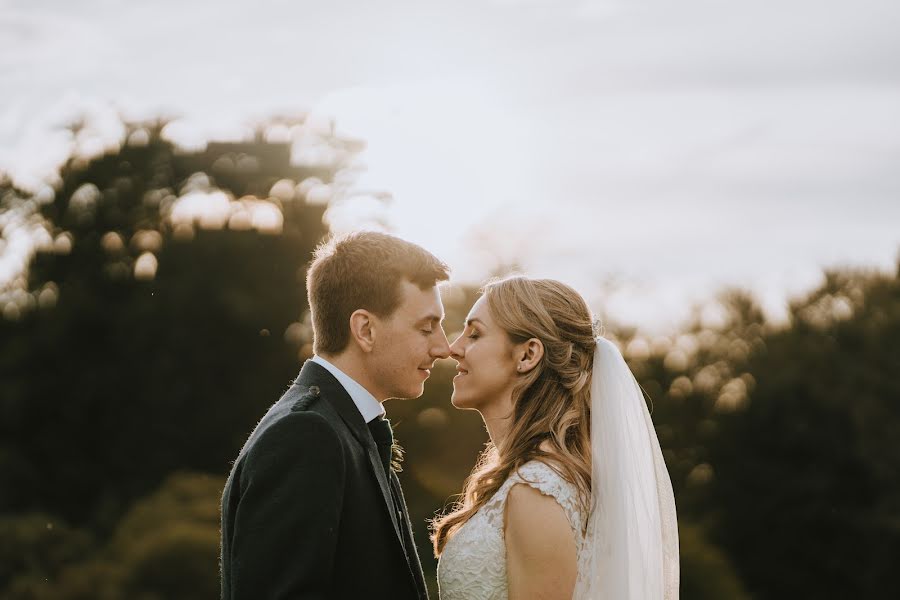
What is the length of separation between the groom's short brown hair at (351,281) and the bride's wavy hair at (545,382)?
69 centimetres

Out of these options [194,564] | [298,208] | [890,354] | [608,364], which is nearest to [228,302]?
[298,208]

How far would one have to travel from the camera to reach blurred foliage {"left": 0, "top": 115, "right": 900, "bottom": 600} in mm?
23750

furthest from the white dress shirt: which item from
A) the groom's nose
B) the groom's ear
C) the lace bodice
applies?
the lace bodice

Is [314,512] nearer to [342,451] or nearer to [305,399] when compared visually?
[342,451]

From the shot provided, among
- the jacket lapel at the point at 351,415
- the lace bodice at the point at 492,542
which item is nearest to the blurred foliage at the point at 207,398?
the lace bodice at the point at 492,542

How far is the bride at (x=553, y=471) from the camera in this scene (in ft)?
13.6

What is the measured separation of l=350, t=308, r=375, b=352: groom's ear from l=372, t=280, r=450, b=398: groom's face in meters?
0.03

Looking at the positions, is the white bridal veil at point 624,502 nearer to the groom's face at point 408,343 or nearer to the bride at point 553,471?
the bride at point 553,471

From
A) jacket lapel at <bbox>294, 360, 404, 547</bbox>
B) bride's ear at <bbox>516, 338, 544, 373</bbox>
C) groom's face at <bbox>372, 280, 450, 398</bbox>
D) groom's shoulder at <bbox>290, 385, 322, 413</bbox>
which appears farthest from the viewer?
bride's ear at <bbox>516, 338, 544, 373</bbox>

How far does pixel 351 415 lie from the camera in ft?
12.8

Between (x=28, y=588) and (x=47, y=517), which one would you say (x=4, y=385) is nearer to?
(x=47, y=517)

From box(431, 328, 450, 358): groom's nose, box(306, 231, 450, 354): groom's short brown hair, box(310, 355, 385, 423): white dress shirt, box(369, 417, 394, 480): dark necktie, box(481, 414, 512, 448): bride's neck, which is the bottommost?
box(481, 414, 512, 448): bride's neck

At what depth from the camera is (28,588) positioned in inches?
757

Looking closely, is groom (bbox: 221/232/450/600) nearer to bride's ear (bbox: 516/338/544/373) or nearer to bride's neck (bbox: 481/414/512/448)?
bride's ear (bbox: 516/338/544/373)
